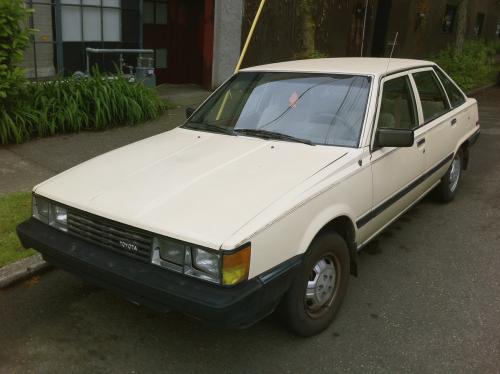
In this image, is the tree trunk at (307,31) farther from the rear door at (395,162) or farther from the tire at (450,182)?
the rear door at (395,162)

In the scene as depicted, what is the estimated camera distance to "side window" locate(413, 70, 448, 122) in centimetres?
473

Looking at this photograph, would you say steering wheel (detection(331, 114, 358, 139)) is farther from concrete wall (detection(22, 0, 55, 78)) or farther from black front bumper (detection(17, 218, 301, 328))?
concrete wall (detection(22, 0, 55, 78))

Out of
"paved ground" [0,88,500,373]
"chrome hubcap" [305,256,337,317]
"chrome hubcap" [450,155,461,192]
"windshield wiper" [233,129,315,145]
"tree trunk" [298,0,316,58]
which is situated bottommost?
"paved ground" [0,88,500,373]

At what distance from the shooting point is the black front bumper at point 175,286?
263 cm

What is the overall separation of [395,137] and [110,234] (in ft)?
6.59

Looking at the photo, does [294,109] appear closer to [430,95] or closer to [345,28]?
[430,95]

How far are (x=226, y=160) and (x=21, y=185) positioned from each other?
308 centimetres

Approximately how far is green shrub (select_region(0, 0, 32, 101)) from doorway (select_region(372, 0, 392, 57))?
40.7ft

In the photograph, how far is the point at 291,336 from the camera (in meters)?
3.31

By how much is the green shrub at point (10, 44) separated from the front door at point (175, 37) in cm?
429

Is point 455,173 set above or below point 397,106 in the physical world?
below

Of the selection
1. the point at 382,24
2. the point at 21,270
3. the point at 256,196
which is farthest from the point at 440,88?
the point at 382,24

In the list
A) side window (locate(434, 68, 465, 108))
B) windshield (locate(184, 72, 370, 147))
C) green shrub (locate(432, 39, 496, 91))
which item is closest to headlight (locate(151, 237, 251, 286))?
windshield (locate(184, 72, 370, 147))

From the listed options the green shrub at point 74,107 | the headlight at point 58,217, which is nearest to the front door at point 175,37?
the green shrub at point 74,107
